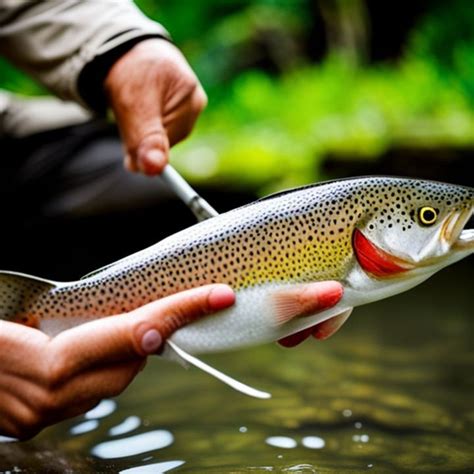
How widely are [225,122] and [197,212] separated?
371 cm

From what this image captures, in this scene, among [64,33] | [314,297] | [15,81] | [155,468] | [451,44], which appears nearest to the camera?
[314,297]

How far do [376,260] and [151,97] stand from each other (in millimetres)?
887

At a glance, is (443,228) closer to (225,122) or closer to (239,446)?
(239,446)

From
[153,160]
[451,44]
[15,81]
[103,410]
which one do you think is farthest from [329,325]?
[15,81]

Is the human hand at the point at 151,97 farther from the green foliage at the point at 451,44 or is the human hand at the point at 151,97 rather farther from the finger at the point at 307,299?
the green foliage at the point at 451,44

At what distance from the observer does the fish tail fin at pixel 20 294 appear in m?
1.53

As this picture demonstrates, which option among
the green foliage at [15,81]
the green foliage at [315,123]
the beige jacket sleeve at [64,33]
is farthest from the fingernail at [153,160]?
the green foliage at [15,81]

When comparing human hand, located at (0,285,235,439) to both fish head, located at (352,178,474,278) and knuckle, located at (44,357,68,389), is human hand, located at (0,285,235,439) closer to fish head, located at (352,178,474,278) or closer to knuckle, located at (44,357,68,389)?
knuckle, located at (44,357,68,389)

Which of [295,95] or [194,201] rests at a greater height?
[295,95]

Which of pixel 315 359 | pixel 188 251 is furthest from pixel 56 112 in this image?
pixel 188 251

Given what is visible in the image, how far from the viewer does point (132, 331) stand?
4.75 feet

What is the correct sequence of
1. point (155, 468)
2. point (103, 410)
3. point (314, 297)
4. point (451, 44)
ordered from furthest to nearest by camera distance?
1. point (451, 44)
2. point (103, 410)
3. point (155, 468)
4. point (314, 297)

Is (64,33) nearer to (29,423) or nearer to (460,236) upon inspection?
(29,423)

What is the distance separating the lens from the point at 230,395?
2.42 metres
